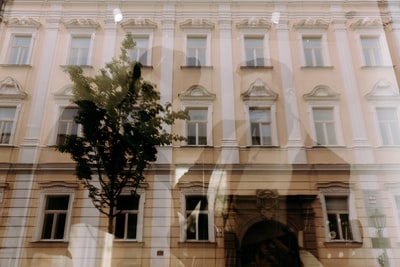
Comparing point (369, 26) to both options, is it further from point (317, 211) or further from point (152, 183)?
point (152, 183)

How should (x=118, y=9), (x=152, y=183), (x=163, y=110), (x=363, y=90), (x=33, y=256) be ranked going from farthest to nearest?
(x=118, y=9)
(x=363, y=90)
(x=163, y=110)
(x=152, y=183)
(x=33, y=256)

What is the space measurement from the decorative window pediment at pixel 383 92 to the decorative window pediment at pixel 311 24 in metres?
0.80

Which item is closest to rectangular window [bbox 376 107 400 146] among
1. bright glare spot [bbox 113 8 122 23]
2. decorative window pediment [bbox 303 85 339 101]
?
decorative window pediment [bbox 303 85 339 101]

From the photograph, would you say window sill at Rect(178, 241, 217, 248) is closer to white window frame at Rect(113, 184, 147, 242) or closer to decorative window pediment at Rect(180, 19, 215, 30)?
white window frame at Rect(113, 184, 147, 242)

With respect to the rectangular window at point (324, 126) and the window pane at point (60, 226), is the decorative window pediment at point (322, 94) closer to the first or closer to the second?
the rectangular window at point (324, 126)

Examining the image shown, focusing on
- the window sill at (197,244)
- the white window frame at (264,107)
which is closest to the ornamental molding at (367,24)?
the white window frame at (264,107)

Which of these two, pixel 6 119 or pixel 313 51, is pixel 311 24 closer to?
pixel 313 51

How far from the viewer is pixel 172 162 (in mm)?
2648

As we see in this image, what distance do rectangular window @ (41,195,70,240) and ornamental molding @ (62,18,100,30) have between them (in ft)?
5.56

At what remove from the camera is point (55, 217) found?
8.36 feet

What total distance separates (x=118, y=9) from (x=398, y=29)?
2.79 meters

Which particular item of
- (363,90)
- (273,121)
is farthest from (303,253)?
(363,90)

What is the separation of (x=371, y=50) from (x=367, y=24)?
283 mm

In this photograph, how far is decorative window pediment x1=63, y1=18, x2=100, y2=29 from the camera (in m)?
3.18
